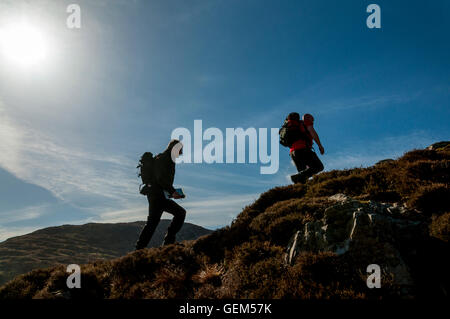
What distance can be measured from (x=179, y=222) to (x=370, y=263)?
5109 mm

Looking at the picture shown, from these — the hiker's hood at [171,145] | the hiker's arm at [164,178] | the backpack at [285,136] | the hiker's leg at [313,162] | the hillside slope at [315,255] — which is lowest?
the hillside slope at [315,255]

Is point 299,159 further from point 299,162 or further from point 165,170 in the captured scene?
point 165,170

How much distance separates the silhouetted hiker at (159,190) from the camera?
7.53m

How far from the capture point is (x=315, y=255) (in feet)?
15.7

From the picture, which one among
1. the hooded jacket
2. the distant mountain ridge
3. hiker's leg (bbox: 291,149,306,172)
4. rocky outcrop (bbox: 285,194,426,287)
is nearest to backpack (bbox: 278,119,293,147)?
hiker's leg (bbox: 291,149,306,172)

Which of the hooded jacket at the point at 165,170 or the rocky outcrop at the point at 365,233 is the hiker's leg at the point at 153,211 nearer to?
the hooded jacket at the point at 165,170

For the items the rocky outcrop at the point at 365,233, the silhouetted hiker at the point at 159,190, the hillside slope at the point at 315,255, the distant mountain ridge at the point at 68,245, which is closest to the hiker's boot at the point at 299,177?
the hillside slope at the point at 315,255

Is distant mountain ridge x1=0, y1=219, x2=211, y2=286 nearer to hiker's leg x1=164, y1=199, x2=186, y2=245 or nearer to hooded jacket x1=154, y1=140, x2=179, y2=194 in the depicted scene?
hiker's leg x1=164, y1=199, x2=186, y2=245

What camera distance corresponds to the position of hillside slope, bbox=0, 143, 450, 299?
4.30 meters

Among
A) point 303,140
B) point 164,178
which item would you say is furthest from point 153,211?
point 303,140

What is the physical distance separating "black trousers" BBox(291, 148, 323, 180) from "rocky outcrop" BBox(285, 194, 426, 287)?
101 inches

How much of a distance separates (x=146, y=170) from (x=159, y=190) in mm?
742

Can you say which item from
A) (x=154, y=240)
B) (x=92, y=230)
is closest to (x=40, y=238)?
(x=92, y=230)

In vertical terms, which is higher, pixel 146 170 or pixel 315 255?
pixel 146 170
